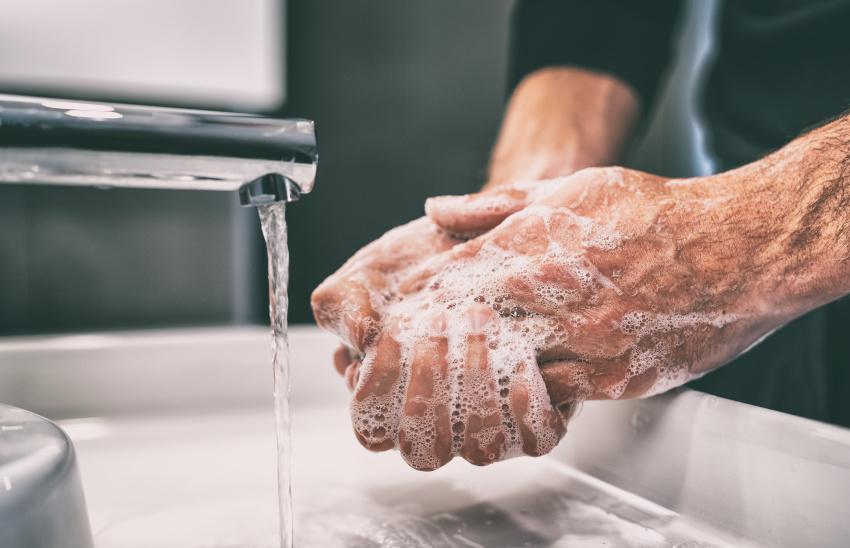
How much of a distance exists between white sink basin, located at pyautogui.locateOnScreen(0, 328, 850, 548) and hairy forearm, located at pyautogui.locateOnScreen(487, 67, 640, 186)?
31 centimetres

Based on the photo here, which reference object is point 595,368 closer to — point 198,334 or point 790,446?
point 790,446

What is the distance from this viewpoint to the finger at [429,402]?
13.7 inches

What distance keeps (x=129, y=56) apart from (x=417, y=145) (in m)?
0.69

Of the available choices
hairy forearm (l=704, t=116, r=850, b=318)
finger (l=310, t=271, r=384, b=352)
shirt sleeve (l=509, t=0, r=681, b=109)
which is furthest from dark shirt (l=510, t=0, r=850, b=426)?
finger (l=310, t=271, r=384, b=352)

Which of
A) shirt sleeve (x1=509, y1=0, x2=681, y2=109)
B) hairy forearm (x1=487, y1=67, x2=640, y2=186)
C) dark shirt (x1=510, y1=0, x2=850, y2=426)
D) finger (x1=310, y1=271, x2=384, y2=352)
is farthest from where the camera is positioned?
shirt sleeve (x1=509, y1=0, x2=681, y2=109)

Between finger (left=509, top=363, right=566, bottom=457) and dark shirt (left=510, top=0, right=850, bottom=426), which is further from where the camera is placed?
dark shirt (left=510, top=0, right=850, bottom=426)

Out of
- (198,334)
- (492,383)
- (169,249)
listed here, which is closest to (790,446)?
(492,383)

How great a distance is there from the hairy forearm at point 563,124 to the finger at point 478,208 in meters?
0.29

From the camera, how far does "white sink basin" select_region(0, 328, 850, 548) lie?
1.14 ft

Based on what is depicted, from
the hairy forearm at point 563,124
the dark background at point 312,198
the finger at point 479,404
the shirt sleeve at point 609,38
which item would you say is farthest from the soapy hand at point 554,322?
the dark background at point 312,198

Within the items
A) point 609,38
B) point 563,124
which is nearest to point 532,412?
point 563,124

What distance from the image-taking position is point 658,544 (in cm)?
36

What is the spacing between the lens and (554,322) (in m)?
0.37

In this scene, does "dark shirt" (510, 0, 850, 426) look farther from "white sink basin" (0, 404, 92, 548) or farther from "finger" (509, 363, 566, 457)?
"white sink basin" (0, 404, 92, 548)
